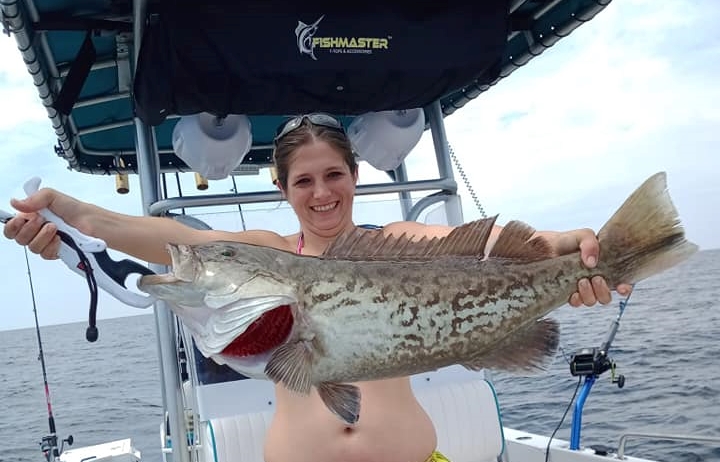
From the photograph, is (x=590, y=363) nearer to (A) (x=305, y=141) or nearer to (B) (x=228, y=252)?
(A) (x=305, y=141)

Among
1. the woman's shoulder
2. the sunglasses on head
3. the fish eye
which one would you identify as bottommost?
the fish eye

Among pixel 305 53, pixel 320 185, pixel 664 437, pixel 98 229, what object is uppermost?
pixel 305 53

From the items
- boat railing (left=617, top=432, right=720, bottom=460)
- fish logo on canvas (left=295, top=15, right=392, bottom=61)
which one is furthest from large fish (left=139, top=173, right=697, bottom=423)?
boat railing (left=617, top=432, right=720, bottom=460)

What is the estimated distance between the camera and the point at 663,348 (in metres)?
16.8

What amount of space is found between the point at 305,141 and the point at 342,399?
1.17 meters

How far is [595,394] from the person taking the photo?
12.8 metres

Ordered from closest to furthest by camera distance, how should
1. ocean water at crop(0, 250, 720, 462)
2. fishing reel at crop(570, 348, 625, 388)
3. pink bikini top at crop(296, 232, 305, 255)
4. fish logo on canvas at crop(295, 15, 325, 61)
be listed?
pink bikini top at crop(296, 232, 305, 255), fish logo on canvas at crop(295, 15, 325, 61), fishing reel at crop(570, 348, 625, 388), ocean water at crop(0, 250, 720, 462)

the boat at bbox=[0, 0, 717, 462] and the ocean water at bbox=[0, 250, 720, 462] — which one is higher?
the boat at bbox=[0, 0, 717, 462]

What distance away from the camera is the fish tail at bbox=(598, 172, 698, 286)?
2152 mm

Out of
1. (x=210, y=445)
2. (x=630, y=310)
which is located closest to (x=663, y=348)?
(x=630, y=310)

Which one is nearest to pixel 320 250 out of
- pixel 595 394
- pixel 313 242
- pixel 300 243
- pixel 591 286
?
pixel 313 242

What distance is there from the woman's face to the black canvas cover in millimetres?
1252

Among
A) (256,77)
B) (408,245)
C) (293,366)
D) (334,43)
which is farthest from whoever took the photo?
(334,43)

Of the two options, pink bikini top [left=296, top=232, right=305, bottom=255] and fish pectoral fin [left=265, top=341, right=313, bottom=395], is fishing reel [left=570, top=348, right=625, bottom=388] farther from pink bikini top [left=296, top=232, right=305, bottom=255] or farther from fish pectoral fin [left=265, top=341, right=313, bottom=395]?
fish pectoral fin [left=265, top=341, right=313, bottom=395]
